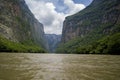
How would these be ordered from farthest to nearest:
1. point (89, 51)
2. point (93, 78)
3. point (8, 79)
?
point (89, 51) < point (93, 78) < point (8, 79)

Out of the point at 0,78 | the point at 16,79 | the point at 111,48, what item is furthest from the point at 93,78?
the point at 111,48

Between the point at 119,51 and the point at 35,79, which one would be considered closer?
the point at 35,79

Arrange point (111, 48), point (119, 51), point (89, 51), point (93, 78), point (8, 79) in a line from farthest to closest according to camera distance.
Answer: point (89, 51) < point (111, 48) < point (119, 51) < point (93, 78) < point (8, 79)

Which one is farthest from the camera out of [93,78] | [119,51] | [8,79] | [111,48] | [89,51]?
[89,51]

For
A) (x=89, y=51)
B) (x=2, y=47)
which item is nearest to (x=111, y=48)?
(x=89, y=51)

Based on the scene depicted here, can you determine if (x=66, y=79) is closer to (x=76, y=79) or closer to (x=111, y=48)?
(x=76, y=79)

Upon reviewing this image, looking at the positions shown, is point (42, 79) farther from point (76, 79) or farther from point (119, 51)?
point (119, 51)

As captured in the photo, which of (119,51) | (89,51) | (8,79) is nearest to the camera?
(8,79)

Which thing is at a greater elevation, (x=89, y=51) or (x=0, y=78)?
(x=89, y=51)

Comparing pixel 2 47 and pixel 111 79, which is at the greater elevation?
pixel 2 47
